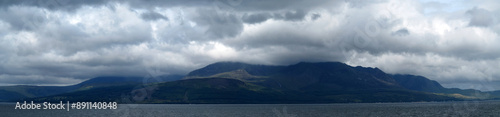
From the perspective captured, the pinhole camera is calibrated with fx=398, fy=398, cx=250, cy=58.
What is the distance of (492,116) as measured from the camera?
18775cm

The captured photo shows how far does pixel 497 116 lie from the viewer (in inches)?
7377

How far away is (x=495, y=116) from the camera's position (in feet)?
615

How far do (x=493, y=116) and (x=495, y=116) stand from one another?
875mm

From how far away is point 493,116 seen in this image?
616 feet

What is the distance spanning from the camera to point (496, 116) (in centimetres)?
18750

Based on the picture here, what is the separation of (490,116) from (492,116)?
0.81 metres

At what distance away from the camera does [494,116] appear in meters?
188

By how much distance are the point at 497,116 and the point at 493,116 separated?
5.74 ft

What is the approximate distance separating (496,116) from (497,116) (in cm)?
41

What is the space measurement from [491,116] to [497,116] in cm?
257

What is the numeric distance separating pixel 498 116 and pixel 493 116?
2438 millimetres

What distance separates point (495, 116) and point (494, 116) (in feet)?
1.36

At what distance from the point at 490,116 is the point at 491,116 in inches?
16.1

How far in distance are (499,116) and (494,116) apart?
7.49 feet
